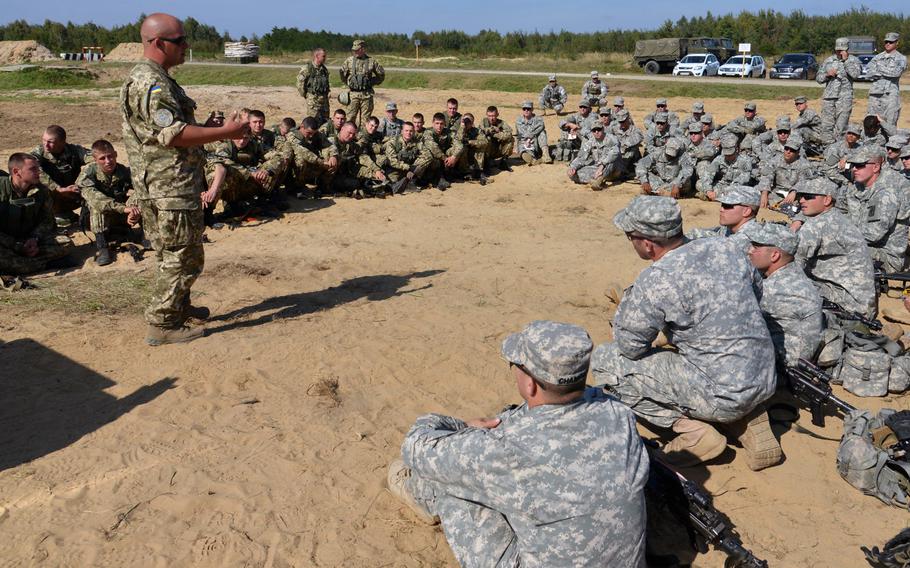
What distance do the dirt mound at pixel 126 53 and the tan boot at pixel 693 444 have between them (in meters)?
48.0

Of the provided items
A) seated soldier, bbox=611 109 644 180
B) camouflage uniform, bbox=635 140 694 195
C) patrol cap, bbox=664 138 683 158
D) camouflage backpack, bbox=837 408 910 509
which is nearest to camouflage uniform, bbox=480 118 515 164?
seated soldier, bbox=611 109 644 180

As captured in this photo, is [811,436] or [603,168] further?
[603,168]

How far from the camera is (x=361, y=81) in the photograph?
14.5 m

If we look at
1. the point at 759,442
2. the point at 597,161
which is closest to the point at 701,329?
the point at 759,442

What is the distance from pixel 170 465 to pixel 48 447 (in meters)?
0.83

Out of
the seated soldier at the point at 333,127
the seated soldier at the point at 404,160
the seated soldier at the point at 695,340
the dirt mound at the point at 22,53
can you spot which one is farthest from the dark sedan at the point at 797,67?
the dirt mound at the point at 22,53

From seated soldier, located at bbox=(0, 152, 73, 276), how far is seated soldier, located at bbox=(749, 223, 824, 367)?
7.13m

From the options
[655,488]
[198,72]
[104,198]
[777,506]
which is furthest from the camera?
[198,72]

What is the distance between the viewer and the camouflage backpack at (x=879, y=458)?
4.36 m

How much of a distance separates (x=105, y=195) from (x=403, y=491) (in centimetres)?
634

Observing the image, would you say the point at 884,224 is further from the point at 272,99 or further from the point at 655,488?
the point at 272,99

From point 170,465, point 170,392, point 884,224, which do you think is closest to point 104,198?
point 170,392

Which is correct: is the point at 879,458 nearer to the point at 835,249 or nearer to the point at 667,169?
the point at 835,249

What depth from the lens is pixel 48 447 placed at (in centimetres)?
448
